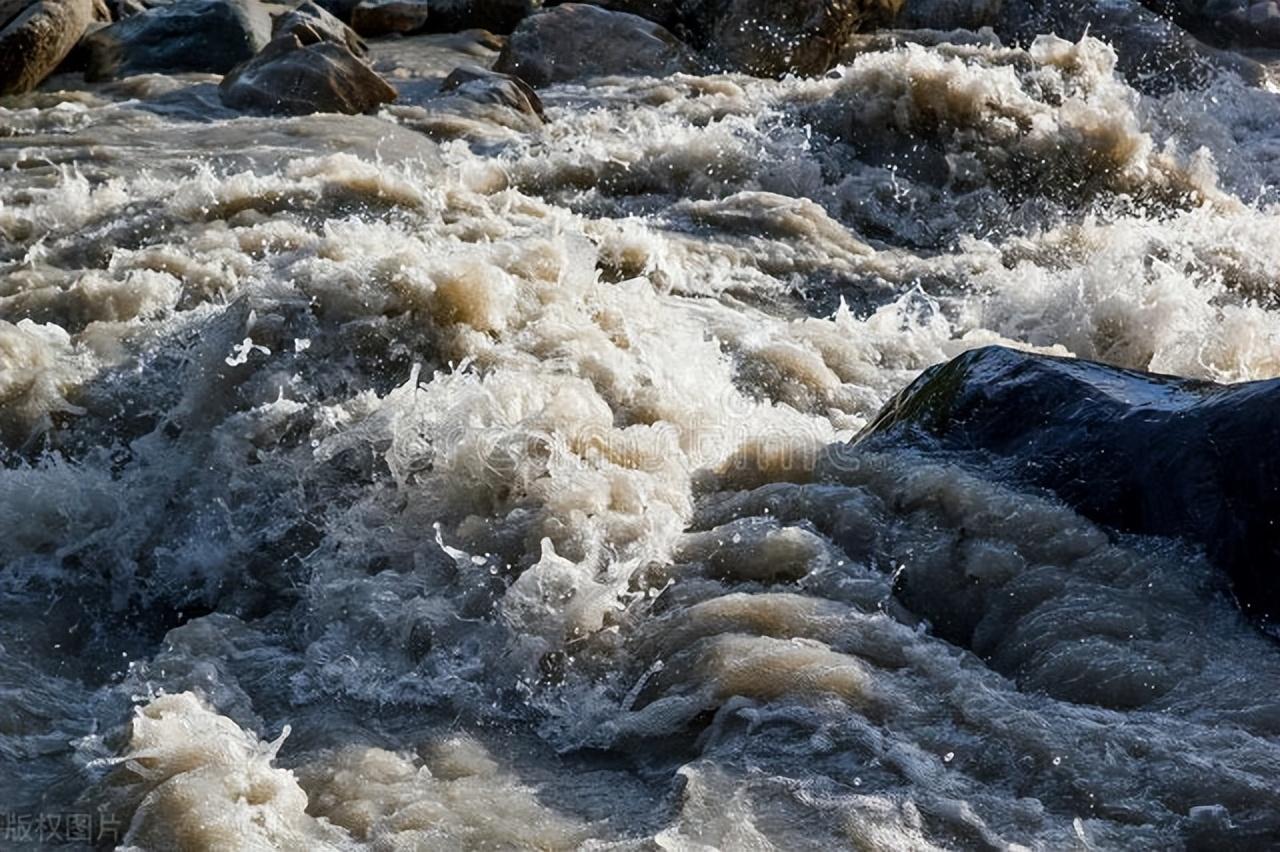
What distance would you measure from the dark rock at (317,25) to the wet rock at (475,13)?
213cm

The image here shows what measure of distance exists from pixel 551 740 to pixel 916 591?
99 cm

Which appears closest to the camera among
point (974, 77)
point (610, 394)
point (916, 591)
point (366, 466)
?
point (916, 591)

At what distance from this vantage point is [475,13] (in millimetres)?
13148

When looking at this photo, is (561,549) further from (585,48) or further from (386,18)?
(386,18)

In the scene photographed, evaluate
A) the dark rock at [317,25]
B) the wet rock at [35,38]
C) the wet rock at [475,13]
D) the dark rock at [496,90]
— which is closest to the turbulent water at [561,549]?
the dark rock at [496,90]

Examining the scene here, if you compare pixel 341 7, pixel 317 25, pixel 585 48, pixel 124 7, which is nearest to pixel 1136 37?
pixel 585 48

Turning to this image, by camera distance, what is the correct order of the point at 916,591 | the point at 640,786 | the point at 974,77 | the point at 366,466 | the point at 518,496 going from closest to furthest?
1. the point at 640,786
2. the point at 916,591
3. the point at 518,496
4. the point at 366,466
5. the point at 974,77

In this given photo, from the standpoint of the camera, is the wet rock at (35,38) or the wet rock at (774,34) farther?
the wet rock at (774,34)

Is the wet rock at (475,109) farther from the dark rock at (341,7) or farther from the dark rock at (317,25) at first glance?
the dark rock at (341,7)

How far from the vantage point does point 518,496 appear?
13.2 ft

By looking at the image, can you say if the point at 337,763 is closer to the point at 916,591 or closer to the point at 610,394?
the point at 916,591

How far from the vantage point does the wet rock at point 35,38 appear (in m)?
9.84

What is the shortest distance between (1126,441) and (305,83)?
6.86 metres

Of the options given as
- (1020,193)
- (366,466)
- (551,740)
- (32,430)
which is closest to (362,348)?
(366,466)
